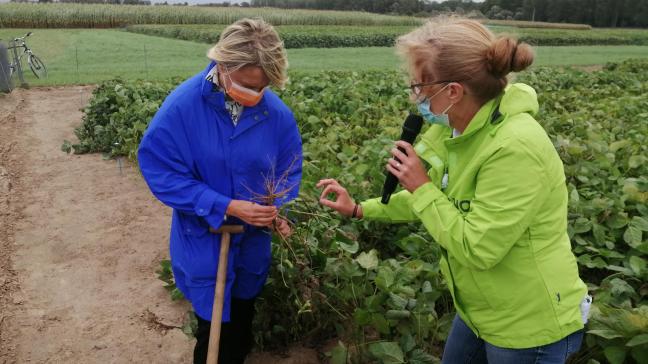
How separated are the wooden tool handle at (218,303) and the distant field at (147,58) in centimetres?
1135

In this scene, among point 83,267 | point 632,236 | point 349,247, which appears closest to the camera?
point 349,247

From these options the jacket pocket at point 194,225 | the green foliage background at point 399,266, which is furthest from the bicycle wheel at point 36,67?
the jacket pocket at point 194,225

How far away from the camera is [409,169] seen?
173cm

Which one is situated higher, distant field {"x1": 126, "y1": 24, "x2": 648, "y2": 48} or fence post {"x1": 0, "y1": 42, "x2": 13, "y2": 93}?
distant field {"x1": 126, "y1": 24, "x2": 648, "y2": 48}

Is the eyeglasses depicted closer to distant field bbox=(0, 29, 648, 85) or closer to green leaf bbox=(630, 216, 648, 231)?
green leaf bbox=(630, 216, 648, 231)

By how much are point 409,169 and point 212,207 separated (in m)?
0.89

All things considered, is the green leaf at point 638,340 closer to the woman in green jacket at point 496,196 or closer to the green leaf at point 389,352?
the woman in green jacket at point 496,196

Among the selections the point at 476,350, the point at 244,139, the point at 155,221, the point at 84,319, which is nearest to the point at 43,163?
the point at 155,221

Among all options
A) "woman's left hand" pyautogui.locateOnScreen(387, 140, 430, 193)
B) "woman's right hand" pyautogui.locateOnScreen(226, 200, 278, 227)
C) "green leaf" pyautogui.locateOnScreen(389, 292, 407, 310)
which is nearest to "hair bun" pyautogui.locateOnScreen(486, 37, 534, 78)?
"woman's left hand" pyautogui.locateOnScreen(387, 140, 430, 193)

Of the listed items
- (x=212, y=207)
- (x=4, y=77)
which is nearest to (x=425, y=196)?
(x=212, y=207)

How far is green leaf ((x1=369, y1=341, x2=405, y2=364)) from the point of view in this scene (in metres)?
2.30

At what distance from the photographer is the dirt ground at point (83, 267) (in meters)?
3.44

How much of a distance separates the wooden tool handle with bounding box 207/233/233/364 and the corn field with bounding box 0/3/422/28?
3954 centimetres

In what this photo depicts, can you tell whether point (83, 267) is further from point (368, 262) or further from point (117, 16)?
point (117, 16)
